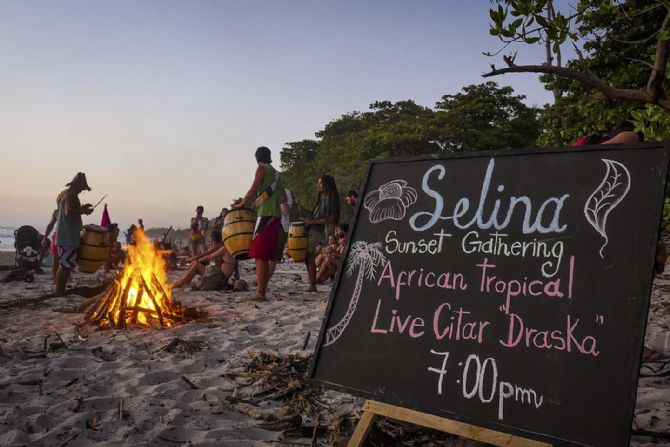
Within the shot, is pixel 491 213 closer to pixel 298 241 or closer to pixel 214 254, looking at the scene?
pixel 298 241

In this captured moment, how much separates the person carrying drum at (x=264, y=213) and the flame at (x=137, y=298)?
169 centimetres

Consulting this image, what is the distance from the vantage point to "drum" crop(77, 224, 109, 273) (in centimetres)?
732

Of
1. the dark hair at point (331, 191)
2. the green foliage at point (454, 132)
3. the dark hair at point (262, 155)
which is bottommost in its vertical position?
the dark hair at point (331, 191)

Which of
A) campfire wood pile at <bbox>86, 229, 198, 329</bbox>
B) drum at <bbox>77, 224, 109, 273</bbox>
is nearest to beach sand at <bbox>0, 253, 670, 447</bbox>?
campfire wood pile at <bbox>86, 229, 198, 329</bbox>

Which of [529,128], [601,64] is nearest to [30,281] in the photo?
[601,64]

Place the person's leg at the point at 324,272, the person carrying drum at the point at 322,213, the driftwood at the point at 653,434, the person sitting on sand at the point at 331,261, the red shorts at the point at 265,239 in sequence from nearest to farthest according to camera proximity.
→ the driftwood at the point at 653,434 < the red shorts at the point at 265,239 < the person carrying drum at the point at 322,213 < the person sitting on sand at the point at 331,261 < the person's leg at the point at 324,272

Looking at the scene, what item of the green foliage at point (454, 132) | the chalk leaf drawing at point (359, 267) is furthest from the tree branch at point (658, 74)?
the green foliage at point (454, 132)

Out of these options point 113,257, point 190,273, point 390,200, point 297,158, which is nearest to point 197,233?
point 113,257

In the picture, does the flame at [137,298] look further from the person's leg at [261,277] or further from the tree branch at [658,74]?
the tree branch at [658,74]

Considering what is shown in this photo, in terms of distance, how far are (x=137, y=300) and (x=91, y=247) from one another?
8.03 ft

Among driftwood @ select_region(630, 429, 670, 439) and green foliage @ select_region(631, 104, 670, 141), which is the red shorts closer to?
green foliage @ select_region(631, 104, 670, 141)

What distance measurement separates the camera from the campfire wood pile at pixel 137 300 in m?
5.42

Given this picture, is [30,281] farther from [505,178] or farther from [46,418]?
[505,178]

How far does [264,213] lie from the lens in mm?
7277
